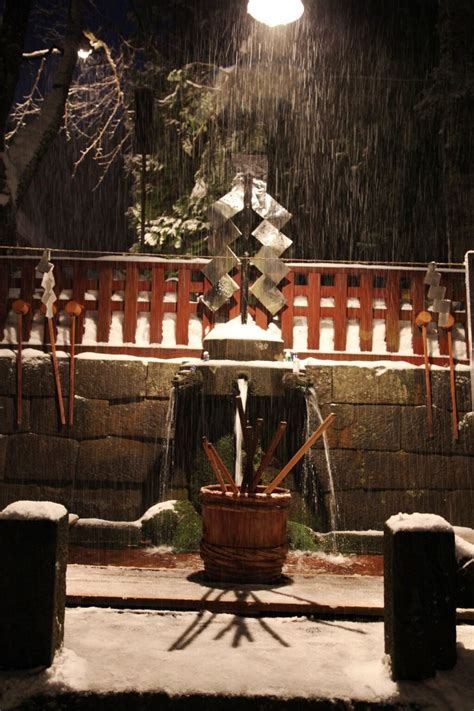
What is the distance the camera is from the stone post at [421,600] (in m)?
3.35

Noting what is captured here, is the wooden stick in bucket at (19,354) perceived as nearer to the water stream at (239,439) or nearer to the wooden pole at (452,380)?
the water stream at (239,439)

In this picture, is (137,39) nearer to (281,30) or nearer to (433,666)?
(281,30)

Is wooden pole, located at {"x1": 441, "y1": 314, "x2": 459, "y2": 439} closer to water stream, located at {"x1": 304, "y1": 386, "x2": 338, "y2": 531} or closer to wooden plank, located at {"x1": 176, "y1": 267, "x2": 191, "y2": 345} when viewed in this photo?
water stream, located at {"x1": 304, "y1": 386, "x2": 338, "y2": 531}

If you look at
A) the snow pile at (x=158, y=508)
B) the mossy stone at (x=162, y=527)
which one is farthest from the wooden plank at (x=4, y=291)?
the mossy stone at (x=162, y=527)

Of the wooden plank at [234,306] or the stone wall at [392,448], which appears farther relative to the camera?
the wooden plank at [234,306]

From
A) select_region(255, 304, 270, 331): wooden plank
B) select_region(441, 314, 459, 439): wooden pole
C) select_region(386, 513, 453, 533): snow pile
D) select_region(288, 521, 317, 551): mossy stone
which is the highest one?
select_region(255, 304, 270, 331): wooden plank

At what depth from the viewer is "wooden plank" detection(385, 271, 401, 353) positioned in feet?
26.3

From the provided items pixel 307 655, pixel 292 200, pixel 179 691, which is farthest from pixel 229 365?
pixel 292 200

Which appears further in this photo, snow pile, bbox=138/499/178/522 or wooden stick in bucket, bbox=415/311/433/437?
wooden stick in bucket, bbox=415/311/433/437

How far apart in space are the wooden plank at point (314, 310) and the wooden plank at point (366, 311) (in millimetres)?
519

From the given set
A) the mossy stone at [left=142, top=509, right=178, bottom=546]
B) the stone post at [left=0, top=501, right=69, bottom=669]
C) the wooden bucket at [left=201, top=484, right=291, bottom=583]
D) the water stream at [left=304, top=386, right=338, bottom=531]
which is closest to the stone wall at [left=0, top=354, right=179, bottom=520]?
the mossy stone at [left=142, top=509, right=178, bottom=546]

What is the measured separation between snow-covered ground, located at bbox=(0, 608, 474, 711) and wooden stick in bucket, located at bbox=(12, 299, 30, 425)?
152 inches

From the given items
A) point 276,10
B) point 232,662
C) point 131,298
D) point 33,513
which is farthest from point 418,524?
point 131,298

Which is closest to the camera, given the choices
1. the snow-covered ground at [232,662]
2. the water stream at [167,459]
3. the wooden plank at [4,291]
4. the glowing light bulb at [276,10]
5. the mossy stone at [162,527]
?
the snow-covered ground at [232,662]
